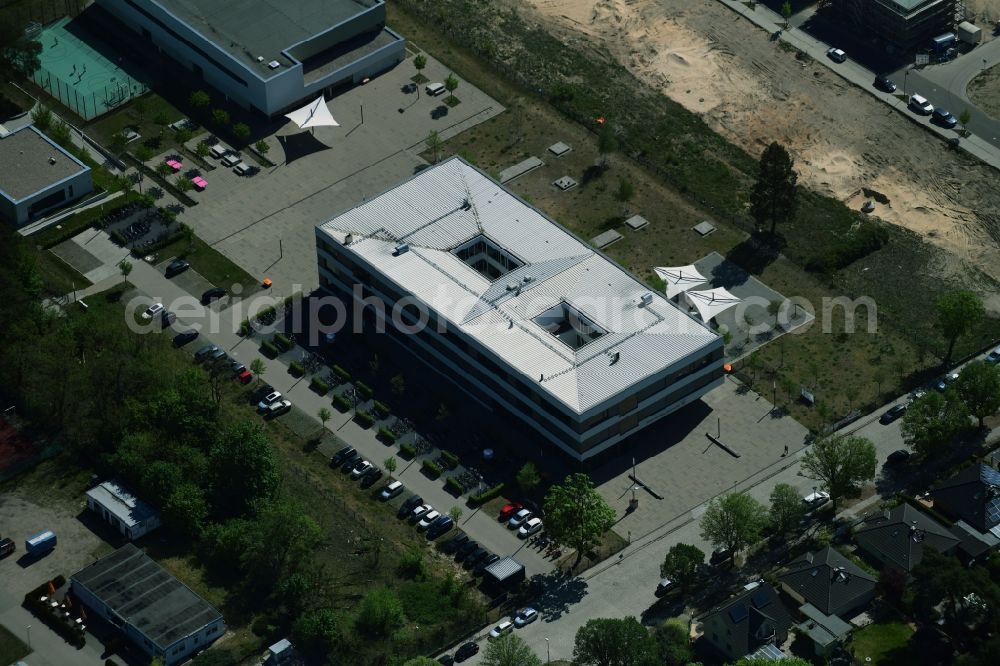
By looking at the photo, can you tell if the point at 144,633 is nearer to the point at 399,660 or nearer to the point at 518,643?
the point at 399,660

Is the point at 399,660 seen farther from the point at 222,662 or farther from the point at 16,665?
the point at 16,665

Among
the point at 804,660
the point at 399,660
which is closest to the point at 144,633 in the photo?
the point at 399,660

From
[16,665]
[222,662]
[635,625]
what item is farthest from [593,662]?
[16,665]

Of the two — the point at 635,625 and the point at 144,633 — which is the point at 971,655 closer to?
the point at 635,625

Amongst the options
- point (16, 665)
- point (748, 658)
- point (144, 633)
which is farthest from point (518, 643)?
point (16, 665)

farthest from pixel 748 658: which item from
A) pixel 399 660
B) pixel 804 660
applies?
pixel 399 660

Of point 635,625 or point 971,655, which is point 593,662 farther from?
point 971,655
